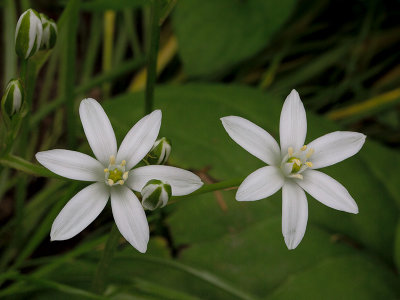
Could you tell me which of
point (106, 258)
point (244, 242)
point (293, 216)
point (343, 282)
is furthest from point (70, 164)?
point (343, 282)

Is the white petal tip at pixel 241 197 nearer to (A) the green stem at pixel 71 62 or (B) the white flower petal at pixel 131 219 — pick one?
(B) the white flower petal at pixel 131 219

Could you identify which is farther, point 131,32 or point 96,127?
point 131,32

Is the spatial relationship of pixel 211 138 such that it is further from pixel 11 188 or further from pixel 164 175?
pixel 11 188

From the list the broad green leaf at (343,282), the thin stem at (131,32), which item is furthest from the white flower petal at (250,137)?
the thin stem at (131,32)

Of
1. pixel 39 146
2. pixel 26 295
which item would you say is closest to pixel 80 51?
pixel 39 146

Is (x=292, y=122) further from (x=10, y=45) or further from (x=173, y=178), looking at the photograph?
(x=10, y=45)

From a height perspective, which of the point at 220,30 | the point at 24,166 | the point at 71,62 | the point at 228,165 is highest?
the point at 220,30

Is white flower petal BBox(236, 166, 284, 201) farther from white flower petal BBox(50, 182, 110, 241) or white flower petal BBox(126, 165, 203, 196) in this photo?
white flower petal BBox(50, 182, 110, 241)
